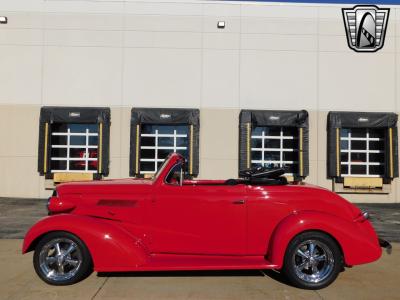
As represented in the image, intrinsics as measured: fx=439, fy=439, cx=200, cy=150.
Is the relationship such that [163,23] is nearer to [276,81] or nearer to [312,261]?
[276,81]

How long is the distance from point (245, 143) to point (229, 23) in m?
4.16

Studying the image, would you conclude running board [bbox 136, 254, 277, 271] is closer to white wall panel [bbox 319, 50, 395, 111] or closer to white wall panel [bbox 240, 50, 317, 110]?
white wall panel [bbox 240, 50, 317, 110]

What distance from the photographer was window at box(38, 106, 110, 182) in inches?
576

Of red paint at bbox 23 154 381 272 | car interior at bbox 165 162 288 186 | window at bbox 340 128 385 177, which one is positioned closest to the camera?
red paint at bbox 23 154 381 272

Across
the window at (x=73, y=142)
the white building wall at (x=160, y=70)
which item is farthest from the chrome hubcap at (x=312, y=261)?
the window at (x=73, y=142)

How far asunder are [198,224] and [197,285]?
0.70 metres

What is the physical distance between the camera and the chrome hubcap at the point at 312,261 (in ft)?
16.7

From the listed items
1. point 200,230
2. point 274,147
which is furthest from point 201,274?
point 274,147

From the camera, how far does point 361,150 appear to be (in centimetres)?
1535

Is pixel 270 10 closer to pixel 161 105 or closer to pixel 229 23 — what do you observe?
pixel 229 23

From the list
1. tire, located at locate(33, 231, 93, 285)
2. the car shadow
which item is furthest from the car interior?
tire, located at locate(33, 231, 93, 285)

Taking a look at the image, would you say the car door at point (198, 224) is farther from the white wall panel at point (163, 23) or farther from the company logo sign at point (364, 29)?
the company logo sign at point (364, 29)

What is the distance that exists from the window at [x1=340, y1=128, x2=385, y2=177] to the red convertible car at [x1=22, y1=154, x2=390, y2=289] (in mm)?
10377

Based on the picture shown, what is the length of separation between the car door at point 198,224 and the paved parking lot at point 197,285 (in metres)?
0.39
